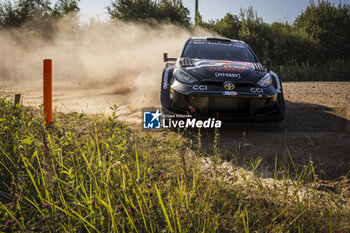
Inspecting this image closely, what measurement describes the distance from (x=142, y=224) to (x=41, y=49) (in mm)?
18119

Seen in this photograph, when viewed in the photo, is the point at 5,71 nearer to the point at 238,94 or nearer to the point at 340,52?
the point at 238,94

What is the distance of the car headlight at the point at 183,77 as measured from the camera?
4137 millimetres

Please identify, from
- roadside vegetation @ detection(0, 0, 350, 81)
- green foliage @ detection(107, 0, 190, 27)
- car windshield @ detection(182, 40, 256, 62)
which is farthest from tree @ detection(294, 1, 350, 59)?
car windshield @ detection(182, 40, 256, 62)

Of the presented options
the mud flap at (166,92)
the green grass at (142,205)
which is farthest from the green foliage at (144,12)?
the green grass at (142,205)

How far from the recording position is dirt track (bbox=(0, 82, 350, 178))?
11.4 ft

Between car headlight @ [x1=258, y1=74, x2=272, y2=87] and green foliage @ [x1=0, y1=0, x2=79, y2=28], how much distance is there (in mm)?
17779

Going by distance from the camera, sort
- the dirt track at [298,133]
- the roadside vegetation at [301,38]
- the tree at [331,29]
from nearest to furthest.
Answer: the dirt track at [298,133] < the roadside vegetation at [301,38] < the tree at [331,29]

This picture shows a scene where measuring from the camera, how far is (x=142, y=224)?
1996 millimetres

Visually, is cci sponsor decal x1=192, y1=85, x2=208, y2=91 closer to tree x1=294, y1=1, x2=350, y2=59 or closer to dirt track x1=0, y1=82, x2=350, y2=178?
dirt track x1=0, y1=82, x2=350, y2=178

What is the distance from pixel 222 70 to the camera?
4.27m

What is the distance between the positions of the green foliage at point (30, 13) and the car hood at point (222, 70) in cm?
1706

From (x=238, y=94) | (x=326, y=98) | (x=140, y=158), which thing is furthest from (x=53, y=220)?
(x=326, y=98)

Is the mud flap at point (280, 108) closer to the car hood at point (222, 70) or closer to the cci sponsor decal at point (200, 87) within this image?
the car hood at point (222, 70)

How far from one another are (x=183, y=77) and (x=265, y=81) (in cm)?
122
